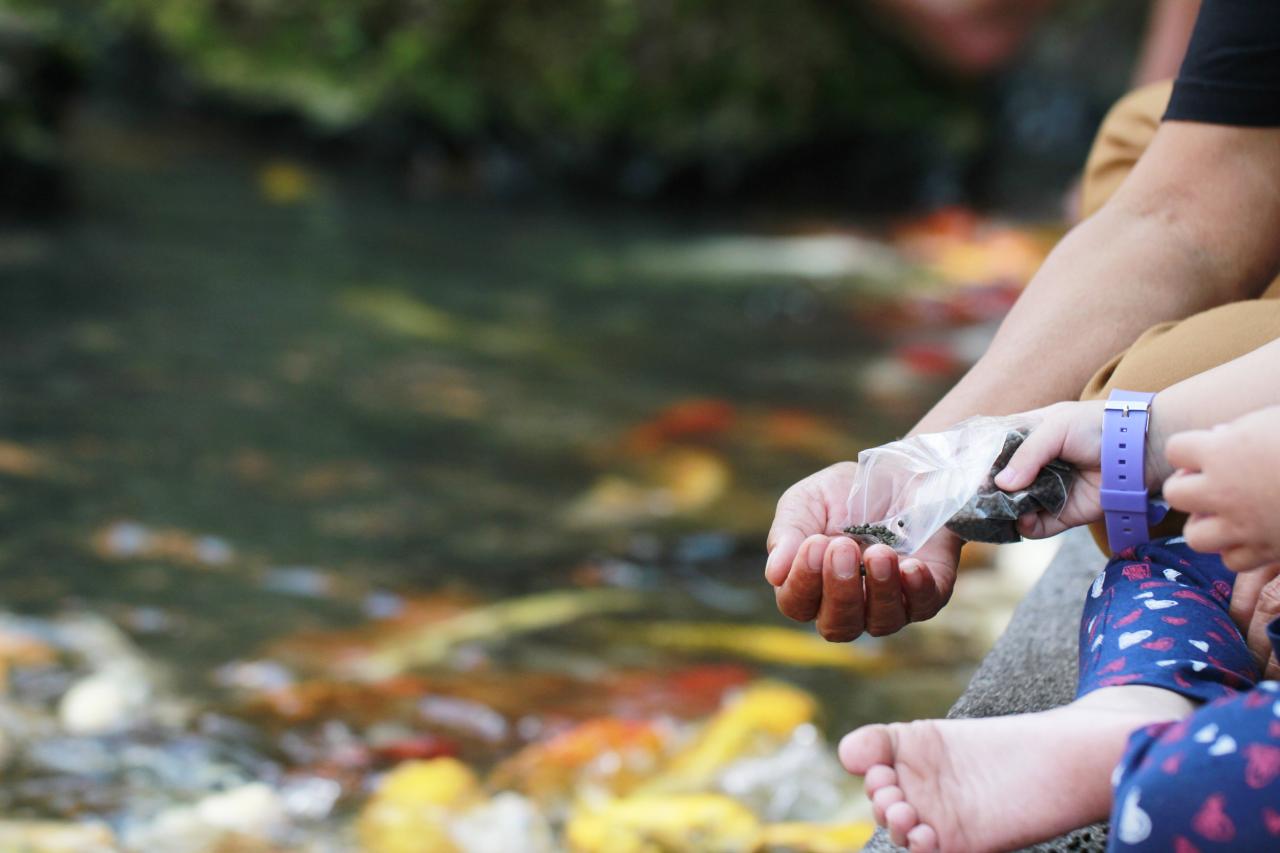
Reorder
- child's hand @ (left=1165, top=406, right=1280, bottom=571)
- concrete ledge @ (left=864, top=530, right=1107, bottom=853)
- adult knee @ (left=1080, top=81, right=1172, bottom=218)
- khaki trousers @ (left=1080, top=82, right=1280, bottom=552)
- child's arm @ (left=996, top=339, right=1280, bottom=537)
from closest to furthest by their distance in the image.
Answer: child's hand @ (left=1165, top=406, right=1280, bottom=571) → child's arm @ (left=996, top=339, right=1280, bottom=537) → khaki trousers @ (left=1080, top=82, right=1280, bottom=552) → concrete ledge @ (left=864, top=530, right=1107, bottom=853) → adult knee @ (left=1080, top=81, right=1172, bottom=218)

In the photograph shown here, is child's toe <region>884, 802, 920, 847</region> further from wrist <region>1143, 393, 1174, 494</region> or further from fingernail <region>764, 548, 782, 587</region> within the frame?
wrist <region>1143, 393, 1174, 494</region>

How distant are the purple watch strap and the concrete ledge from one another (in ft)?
0.98

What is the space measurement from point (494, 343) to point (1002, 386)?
3.58m

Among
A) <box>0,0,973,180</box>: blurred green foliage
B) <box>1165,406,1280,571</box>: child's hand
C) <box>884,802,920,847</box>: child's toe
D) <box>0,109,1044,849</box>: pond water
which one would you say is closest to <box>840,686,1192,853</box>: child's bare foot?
<box>884,802,920,847</box>: child's toe

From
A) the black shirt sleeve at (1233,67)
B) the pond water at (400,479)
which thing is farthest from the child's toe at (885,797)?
the pond water at (400,479)

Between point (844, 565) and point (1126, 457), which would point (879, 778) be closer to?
point (844, 565)

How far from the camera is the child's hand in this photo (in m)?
1.09

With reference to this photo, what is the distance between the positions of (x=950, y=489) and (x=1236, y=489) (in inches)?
12.1

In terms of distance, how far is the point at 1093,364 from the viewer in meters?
1.57

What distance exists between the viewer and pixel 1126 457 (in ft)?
4.22

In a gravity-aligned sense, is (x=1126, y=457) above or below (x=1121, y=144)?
below

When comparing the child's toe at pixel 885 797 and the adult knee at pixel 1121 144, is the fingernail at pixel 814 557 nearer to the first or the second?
the child's toe at pixel 885 797

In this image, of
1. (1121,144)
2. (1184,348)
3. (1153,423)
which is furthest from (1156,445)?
(1121,144)

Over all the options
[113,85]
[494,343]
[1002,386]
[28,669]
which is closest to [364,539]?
[28,669]
